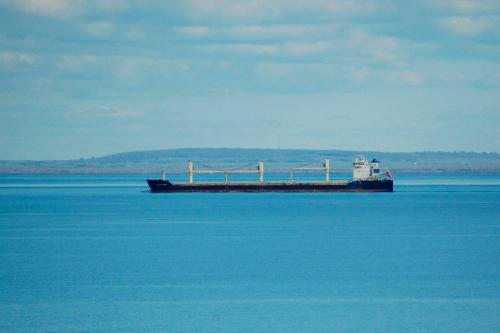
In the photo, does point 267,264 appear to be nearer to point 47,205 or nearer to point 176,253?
point 176,253

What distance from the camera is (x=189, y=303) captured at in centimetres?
2817

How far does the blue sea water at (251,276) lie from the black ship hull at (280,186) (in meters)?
40.7

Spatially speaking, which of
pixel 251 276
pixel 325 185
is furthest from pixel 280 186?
pixel 251 276

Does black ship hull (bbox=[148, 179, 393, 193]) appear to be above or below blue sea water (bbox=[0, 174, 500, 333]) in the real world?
above

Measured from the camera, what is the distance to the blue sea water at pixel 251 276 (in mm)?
25703

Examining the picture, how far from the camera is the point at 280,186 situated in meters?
108

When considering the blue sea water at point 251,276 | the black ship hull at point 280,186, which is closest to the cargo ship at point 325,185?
the black ship hull at point 280,186

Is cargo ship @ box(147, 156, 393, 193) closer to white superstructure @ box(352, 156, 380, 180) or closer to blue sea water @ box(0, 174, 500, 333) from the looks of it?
white superstructure @ box(352, 156, 380, 180)

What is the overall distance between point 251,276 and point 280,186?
245ft

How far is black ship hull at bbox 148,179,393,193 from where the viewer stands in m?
103

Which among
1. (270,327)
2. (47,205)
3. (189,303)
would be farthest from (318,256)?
(47,205)

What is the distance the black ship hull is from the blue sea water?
1602 inches

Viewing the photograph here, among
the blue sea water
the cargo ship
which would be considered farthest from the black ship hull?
the blue sea water

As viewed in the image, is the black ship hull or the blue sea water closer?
the blue sea water
